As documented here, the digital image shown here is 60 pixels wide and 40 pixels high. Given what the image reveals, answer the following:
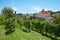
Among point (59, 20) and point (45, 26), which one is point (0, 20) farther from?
point (59, 20)

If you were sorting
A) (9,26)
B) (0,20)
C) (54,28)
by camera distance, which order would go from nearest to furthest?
1. (9,26)
2. (54,28)
3. (0,20)

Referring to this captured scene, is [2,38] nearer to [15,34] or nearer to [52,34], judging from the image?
[15,34]

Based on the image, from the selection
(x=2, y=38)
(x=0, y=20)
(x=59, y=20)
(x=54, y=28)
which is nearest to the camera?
(x=2, y=38)

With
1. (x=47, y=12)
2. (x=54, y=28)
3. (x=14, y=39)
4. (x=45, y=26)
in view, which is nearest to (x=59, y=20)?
(x=45, y=26)

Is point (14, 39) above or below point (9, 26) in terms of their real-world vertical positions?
below

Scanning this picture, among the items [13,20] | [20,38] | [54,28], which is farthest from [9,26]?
[54,28]

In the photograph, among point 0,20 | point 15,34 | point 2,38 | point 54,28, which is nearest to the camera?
point 2,38

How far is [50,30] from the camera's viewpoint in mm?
33219

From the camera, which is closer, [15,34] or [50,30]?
[15,34]

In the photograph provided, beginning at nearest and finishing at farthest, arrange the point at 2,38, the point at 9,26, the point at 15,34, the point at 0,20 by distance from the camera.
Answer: the point at 2,38 → the point at 15,34 → the point at 9,26 → the point at 0,20

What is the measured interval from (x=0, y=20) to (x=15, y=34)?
57.7ft

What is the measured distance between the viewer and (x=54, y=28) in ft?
104

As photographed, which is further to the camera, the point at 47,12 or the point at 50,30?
the point at 47,12

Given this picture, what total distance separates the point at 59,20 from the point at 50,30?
1786cm
